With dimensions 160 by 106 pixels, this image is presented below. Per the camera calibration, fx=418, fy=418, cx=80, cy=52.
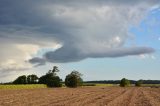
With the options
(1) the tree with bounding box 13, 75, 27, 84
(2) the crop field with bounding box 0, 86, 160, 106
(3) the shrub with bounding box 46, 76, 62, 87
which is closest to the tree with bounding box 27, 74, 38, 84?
(1) the tree with bounding box 13, 75, 27, 84

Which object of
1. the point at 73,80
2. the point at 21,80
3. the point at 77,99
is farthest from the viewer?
the point at 21,80

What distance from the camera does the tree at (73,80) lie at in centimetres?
14965

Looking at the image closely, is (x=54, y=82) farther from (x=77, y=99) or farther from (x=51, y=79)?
(x=77, y=99)

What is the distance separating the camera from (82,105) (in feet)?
101

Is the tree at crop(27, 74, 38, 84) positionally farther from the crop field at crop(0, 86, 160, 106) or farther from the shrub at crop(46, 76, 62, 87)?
the crop field at crop(0, 86, 160, 106)

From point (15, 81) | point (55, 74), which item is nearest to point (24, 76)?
point (15, 81)

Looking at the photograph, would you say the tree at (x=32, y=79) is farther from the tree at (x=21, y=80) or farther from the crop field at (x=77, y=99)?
the crop field at (x=77, y=99)

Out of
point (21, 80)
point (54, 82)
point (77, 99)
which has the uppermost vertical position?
point (21, 80)

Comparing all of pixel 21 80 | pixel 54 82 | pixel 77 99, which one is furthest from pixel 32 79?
pixel 77 99

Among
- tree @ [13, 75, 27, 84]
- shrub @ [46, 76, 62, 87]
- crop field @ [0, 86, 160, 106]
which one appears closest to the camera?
crop field @ [0, 86, 160, 106]

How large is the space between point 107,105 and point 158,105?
4.05 metres

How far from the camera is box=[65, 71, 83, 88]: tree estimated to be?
14965 centimetres

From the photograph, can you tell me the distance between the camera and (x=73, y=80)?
150250mm

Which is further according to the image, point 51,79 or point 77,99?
point 51,79
